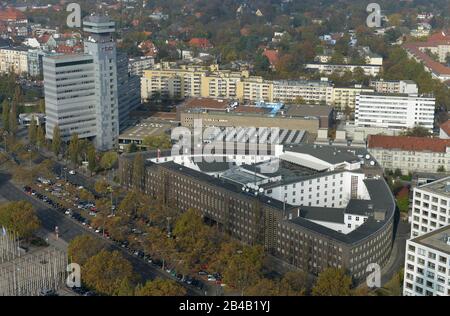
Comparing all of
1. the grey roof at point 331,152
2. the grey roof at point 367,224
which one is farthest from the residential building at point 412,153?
the grey roof at point 367,224

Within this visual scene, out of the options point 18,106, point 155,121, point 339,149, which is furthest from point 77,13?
point 339,149

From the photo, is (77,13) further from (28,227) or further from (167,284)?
(167,284)

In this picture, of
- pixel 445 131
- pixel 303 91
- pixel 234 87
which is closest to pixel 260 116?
pixel 303 91

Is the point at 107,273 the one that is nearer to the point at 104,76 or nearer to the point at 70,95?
the point at 70,95

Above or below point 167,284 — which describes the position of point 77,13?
above
